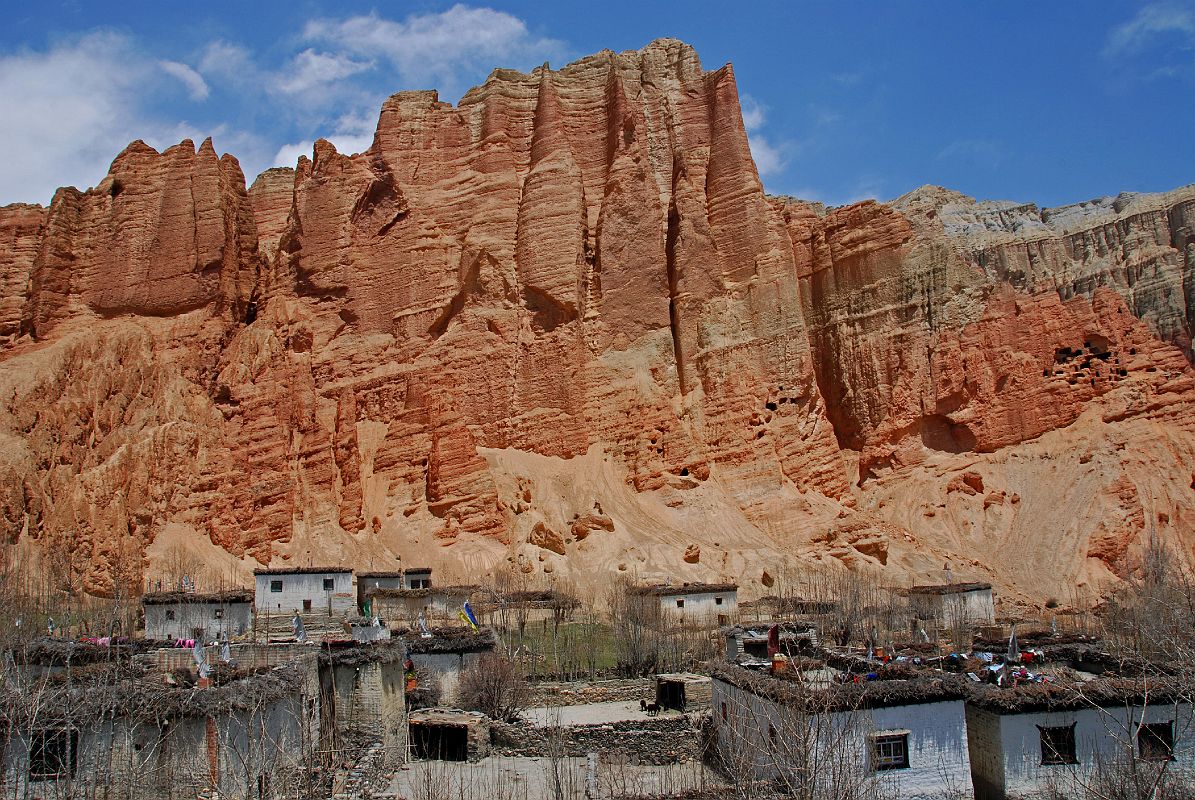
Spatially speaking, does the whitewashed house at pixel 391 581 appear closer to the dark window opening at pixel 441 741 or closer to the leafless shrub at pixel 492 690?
the leafless shrub at pixel 492 690

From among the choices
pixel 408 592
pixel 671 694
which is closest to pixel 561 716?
pixel 671 694

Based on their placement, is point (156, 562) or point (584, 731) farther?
point (156, 562)

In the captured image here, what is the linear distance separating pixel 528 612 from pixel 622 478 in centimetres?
1901

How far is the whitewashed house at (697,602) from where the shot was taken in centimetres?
4403

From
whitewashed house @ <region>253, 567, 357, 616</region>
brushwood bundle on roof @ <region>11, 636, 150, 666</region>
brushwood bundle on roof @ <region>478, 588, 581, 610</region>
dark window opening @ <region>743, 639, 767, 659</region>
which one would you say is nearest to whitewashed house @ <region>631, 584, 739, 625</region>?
brushwood bundle on roof @ <region>478, 588, 581, 610</region>

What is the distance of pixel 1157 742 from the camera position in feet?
63.9

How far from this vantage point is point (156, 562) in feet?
173

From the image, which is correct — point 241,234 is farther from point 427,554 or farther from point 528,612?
point 528,612

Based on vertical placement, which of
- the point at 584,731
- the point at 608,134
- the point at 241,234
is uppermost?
the point at 608,134

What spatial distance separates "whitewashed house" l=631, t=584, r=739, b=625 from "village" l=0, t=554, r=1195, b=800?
19.6ft

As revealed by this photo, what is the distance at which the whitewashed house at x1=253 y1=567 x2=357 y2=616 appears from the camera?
38.4 m

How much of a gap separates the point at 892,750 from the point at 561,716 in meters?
11.6

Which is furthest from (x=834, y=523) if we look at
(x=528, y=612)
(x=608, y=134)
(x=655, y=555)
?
(x=608, y=134)

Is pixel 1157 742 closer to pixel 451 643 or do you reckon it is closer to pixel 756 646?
pixel 756 646
